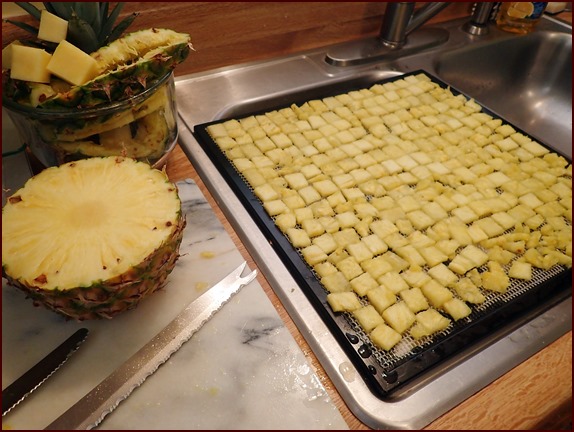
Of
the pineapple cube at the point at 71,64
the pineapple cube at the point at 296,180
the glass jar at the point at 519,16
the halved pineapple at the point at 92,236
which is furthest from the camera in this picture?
the glass jar at the point at 519,16

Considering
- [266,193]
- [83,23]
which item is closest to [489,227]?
[266,193]

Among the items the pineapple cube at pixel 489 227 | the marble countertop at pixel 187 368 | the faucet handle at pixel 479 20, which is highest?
the faucet handle at pixel 479 20

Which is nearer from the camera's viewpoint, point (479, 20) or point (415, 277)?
point (415, 277)

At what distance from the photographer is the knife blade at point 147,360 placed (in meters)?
0.63

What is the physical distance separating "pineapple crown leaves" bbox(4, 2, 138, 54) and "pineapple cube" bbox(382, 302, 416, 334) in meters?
0.73

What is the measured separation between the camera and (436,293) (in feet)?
2.72

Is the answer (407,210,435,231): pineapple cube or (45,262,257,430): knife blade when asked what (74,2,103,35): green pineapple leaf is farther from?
(407,210,435,231): pineapple cube

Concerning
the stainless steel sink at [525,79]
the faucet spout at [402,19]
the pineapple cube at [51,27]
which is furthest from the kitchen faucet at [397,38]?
the pineapple cube at [51,27]

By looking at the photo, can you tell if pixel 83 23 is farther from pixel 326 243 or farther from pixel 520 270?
pixel 520 270

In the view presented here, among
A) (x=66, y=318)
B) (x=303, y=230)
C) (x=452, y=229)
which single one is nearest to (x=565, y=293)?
(x=452, y=229)

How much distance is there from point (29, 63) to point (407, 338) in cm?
80

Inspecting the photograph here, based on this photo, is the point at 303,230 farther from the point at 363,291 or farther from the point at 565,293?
the point at 565,293

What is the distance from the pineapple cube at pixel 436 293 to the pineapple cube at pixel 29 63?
0.78 m

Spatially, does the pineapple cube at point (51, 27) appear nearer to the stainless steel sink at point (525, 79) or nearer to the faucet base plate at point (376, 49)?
the faucet base plate at point (376, 49)
